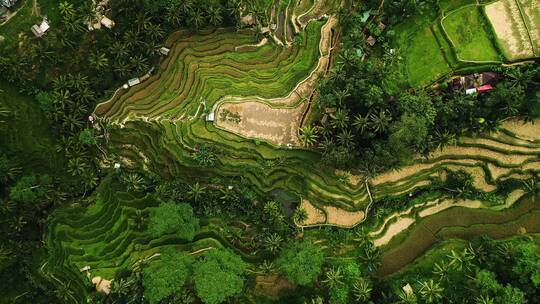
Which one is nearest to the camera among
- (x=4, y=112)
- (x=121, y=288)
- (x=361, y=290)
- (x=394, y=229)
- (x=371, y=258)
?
(x=361, y=290)

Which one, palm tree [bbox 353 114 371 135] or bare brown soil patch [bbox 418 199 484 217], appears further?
bare brown soil patch [bbox 418 199 484 217]

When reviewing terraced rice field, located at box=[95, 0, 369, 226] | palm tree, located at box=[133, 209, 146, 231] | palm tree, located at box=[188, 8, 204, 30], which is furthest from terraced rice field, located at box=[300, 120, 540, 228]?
palm tree, located at box=[188, 8, 204, 30]

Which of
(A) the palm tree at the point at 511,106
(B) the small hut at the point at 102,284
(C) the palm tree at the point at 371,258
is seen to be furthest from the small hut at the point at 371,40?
(B) the small hut at the point at 102,284

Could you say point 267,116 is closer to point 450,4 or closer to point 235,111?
point 235,111

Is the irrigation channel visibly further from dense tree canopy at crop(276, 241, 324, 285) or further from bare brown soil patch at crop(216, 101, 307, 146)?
bare brown soil patch at crop(216, 101, 307, 146)

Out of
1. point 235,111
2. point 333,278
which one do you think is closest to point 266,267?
point 333,278

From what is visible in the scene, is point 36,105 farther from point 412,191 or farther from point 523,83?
point 523,83
